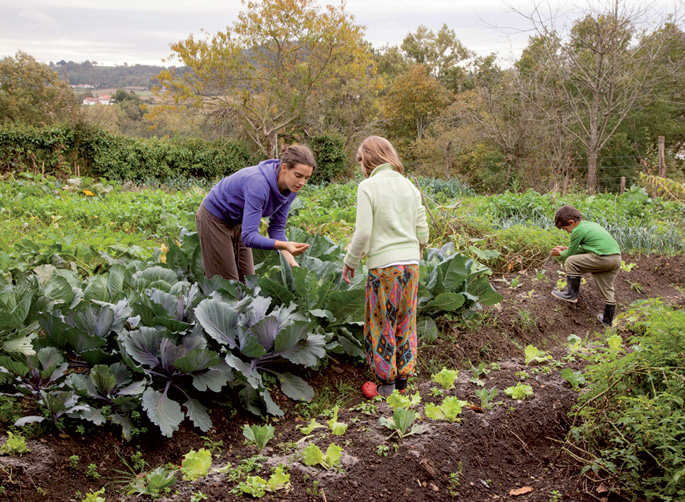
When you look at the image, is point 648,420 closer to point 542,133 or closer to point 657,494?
point 657,494

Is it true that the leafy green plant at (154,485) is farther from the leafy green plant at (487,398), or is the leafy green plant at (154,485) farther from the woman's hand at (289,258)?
the leafy green plant at (487,398)

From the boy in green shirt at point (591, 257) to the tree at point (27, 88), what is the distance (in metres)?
28.1

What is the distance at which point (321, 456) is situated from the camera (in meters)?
2.32

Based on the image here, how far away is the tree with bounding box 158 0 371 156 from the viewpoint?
18.7 metres

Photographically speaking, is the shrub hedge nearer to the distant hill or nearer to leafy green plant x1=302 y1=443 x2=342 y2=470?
leafy green plant x1=302 y1=443 x2=342 y2=470

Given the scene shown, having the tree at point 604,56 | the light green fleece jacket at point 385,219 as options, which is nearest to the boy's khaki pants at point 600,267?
the light green fleece jacket at point 385,219

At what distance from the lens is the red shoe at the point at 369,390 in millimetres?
3221

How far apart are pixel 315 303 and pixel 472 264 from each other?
1.74 metres

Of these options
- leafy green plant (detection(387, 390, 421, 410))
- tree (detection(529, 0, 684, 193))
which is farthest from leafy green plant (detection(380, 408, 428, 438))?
tree (detection(529, 0, 684, 193))

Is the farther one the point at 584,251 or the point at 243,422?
the point at 584,251

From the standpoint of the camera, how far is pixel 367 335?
3.24 metres

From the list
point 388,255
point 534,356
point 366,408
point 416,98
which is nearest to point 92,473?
point 366,408

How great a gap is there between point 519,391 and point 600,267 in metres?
2.31

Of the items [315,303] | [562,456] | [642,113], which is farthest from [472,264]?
[642,113]
